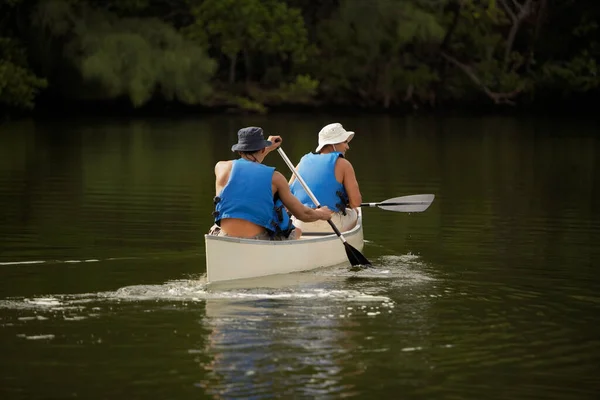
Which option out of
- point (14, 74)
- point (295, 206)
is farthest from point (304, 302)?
point (14, 74)

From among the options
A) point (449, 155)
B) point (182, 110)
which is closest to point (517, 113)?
point (182, 110)

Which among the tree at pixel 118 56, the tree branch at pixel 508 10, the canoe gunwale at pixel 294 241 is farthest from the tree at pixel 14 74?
the canoe gunwale at pixel 294 241

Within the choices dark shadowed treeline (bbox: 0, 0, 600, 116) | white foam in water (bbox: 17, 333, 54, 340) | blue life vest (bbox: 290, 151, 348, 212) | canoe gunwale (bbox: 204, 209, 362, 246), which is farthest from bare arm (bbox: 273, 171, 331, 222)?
dark shadowed treeline (bbox: 0, 0, 600, 116)

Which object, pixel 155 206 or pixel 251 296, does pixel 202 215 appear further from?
pixel 251 296

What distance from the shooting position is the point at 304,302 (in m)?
10.7

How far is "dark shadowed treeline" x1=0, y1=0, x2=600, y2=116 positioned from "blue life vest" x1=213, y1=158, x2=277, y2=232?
28.8 metres

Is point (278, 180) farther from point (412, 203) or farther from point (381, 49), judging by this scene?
point (381, 49)

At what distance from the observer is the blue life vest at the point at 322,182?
1331 cm

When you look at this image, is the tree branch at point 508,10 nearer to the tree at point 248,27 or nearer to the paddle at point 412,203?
the tree at point 248,27

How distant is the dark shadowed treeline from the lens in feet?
135

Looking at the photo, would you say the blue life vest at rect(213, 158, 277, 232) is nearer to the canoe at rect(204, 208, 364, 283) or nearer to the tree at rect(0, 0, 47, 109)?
the canoe at rect(204, 208, 364, 283)

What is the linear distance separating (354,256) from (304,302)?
207cm

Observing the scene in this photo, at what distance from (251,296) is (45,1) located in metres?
30.8

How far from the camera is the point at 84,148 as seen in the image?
2892cm
